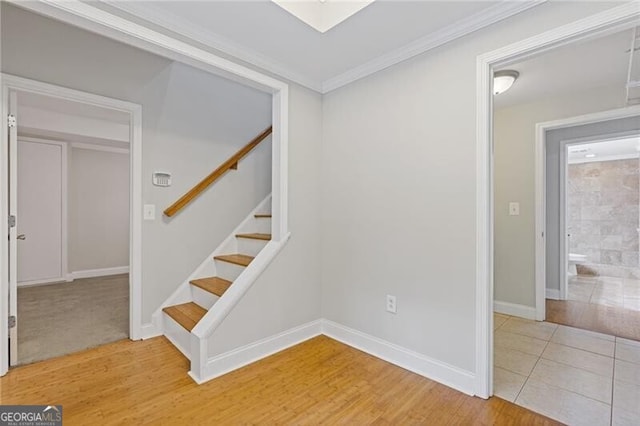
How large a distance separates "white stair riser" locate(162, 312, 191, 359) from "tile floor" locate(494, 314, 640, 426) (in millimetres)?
2157

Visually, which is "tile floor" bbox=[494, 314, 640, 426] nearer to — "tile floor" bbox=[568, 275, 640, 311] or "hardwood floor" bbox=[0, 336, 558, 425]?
"hardwood floor" bbox=[0, 336, 558, 425]

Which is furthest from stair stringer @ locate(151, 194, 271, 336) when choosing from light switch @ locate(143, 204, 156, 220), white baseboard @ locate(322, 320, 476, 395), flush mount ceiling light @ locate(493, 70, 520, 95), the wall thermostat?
flush mount ceiling light @ locate(493, 70, 520, 95)

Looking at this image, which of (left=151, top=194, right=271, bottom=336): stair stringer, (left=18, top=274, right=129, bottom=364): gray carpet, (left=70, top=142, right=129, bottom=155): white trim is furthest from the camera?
(left=70, top=142, right=129, bottom=155): white trim

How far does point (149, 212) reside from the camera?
8.65 ft

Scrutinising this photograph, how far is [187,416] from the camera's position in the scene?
160 centimetres

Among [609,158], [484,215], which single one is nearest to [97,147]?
[484,215]

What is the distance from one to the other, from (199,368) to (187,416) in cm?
34

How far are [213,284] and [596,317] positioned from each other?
13.2 ft

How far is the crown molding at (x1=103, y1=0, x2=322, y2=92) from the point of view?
1.68 meters

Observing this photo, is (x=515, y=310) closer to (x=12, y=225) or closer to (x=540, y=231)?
(x=540, y=231)

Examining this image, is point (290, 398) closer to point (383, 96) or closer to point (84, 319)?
point (383, 96)

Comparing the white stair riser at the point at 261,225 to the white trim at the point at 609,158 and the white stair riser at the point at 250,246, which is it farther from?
the white trim at the point at 609,158

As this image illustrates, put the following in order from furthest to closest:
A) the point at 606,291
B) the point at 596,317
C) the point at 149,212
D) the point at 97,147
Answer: the point at 97,147 < the point at 606,291 < the point at 596,317 < the point at 149,212

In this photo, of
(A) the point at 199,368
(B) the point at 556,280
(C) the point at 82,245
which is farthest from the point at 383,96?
(C) the point at 82,245
